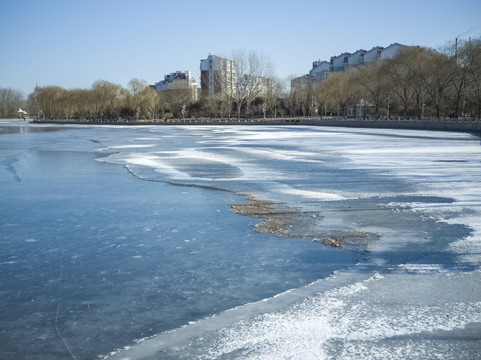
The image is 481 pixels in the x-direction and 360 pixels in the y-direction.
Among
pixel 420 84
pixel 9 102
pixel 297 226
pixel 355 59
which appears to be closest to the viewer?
pixel 297 226

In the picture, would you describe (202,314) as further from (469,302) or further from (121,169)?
(121,169)

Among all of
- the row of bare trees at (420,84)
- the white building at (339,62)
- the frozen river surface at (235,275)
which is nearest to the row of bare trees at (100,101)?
the row of bare trees at (420,84)

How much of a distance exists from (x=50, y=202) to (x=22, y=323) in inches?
216

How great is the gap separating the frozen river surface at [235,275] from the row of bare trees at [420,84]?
40064 mm

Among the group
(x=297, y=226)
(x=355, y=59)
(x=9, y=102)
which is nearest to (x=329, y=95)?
(x=355, y=59)

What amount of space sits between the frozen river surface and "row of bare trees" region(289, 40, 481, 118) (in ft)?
131

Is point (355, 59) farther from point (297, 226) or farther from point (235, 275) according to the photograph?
point (235, 275)

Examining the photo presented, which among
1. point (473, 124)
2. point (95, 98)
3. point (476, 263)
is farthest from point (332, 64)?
point (476, 263)

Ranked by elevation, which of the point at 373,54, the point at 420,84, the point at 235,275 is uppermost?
the point at 373,54

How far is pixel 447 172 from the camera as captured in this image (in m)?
12.4

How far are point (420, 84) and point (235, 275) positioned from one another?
168ft

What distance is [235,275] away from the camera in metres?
4.73

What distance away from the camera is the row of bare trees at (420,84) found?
46406mm

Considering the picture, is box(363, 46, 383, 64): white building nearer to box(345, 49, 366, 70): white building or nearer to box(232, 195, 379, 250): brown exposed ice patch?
box(345, 49, 366, 70): white building
